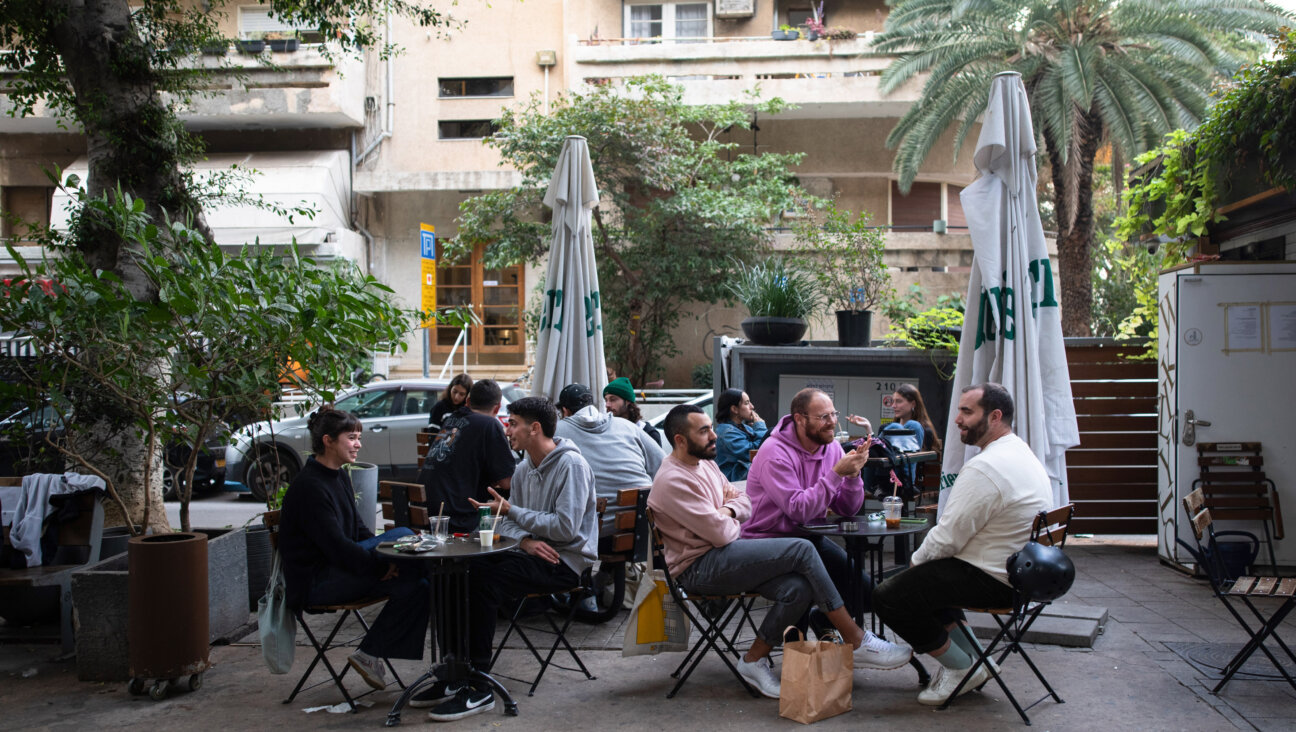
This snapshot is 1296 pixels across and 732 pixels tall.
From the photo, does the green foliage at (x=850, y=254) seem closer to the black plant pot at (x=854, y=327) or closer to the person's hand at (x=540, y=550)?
the black plant pot at (x=854, y=327)

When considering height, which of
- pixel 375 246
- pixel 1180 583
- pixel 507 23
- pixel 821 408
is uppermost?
pixel 507 23

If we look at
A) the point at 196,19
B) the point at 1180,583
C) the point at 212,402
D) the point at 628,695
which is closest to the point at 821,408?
the point at 628,695

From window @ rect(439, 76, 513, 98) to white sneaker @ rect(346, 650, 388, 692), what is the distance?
1826 cm

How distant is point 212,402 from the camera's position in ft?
18.4

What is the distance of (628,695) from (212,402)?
9.15 feet

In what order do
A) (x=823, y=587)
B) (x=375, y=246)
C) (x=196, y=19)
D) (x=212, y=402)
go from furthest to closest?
(x=375, y=246) < (x=196, y=19) < (x=212, y=402) < (x=823, y=587)

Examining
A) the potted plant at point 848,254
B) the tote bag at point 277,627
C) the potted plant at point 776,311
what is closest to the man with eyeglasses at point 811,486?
the tote bag at point 277,627

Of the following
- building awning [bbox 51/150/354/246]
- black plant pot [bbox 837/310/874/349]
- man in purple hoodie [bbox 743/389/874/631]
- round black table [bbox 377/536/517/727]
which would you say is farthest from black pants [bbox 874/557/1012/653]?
building awning [bbox 51/150/354/246]

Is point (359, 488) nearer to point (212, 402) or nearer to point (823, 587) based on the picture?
point (212, 402)

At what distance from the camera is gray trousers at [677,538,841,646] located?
15.6 ft

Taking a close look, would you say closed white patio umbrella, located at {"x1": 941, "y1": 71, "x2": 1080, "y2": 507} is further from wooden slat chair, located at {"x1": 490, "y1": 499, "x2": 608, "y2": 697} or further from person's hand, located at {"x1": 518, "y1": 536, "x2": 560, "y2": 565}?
person's hand, located at {"x1": 518, "y1": 536, "x2": 560, "y2": 565}

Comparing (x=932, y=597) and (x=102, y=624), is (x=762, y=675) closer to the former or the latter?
(x=932, y=597)

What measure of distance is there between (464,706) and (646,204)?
16235 mm

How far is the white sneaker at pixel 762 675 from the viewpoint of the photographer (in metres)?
4.93
